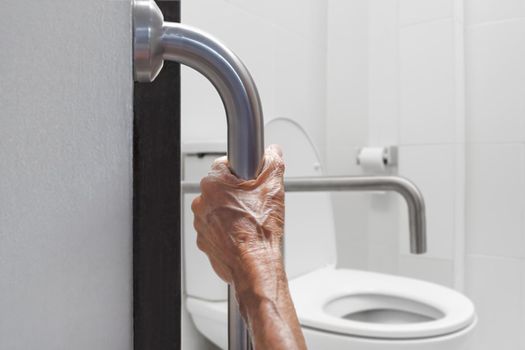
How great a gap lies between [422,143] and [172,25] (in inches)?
56.3

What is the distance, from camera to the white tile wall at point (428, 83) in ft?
4.88

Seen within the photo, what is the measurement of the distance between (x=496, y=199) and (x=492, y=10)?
0.61 meters

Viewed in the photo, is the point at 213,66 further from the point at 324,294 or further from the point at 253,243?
the point at 324,294

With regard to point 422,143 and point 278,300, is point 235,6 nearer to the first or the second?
point 422,143

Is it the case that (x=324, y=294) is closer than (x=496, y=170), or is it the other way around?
(x=324, y=294)

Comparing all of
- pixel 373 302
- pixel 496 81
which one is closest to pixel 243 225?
pixel 373 302

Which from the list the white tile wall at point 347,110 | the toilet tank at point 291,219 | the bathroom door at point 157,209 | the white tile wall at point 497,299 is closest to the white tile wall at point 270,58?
the white tile wall at point 347,110

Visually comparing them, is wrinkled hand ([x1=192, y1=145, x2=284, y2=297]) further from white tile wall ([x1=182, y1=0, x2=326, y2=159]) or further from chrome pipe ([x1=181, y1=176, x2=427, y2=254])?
white tile wall ([x1=182, y1=0, x2=326, y2=159])

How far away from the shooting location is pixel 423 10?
→ 60.0 inches

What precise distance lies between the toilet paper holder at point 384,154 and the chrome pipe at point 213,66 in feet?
4.55

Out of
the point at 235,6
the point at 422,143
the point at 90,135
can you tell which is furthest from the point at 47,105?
the point at 422,143

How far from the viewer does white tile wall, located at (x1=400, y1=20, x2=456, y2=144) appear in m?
1.49

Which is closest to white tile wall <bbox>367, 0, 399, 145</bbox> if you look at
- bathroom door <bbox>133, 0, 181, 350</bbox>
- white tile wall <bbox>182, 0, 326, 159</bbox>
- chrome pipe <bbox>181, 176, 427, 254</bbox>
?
white tile wall <bbox>182, 0, 326, 159</bbox>

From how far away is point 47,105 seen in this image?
20 cm
